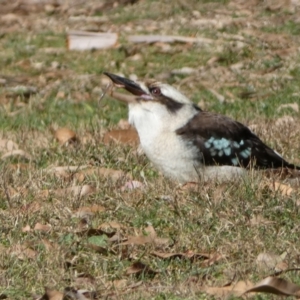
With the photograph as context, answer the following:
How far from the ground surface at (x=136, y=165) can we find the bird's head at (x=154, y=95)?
1.70 feet

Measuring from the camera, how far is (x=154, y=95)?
23.5ft

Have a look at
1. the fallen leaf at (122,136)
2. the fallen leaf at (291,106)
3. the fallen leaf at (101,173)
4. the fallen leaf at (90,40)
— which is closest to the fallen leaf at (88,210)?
the fallen leaf at (101,173)

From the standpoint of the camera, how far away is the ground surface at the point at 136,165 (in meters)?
5.29

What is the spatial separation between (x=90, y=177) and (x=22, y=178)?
49cm

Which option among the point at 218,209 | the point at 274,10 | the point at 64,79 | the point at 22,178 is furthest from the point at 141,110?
the point at 274,10

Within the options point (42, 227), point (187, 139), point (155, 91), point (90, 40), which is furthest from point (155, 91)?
point (90, 40)

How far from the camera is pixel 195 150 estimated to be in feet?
22.6

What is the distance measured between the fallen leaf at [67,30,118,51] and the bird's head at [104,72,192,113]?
5.72 metres

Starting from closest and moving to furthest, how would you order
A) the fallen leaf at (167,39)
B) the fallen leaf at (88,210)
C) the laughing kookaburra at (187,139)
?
the fallen leaf at (88,210) < the laughing kookaburra at (187,139) < the fallen leaf at (167,39)

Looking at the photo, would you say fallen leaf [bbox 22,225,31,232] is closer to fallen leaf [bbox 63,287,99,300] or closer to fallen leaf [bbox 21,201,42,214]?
fallen leaf [bbox 21,201,42,214]

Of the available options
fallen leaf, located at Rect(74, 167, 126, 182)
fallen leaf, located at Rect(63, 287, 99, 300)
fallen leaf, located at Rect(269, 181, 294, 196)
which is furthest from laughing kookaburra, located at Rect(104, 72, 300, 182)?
fallen leaf, located at Rect(63, 287, 99, 300)

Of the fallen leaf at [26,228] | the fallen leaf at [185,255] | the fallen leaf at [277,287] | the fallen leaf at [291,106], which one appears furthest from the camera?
the fallen leaf at [291,106]

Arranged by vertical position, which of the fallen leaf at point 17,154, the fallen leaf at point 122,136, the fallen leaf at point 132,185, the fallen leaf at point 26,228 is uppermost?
the fallen leaf at point 26,228

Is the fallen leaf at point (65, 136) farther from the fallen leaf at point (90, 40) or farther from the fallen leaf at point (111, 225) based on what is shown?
the fallen leaf at point (90, 40)
